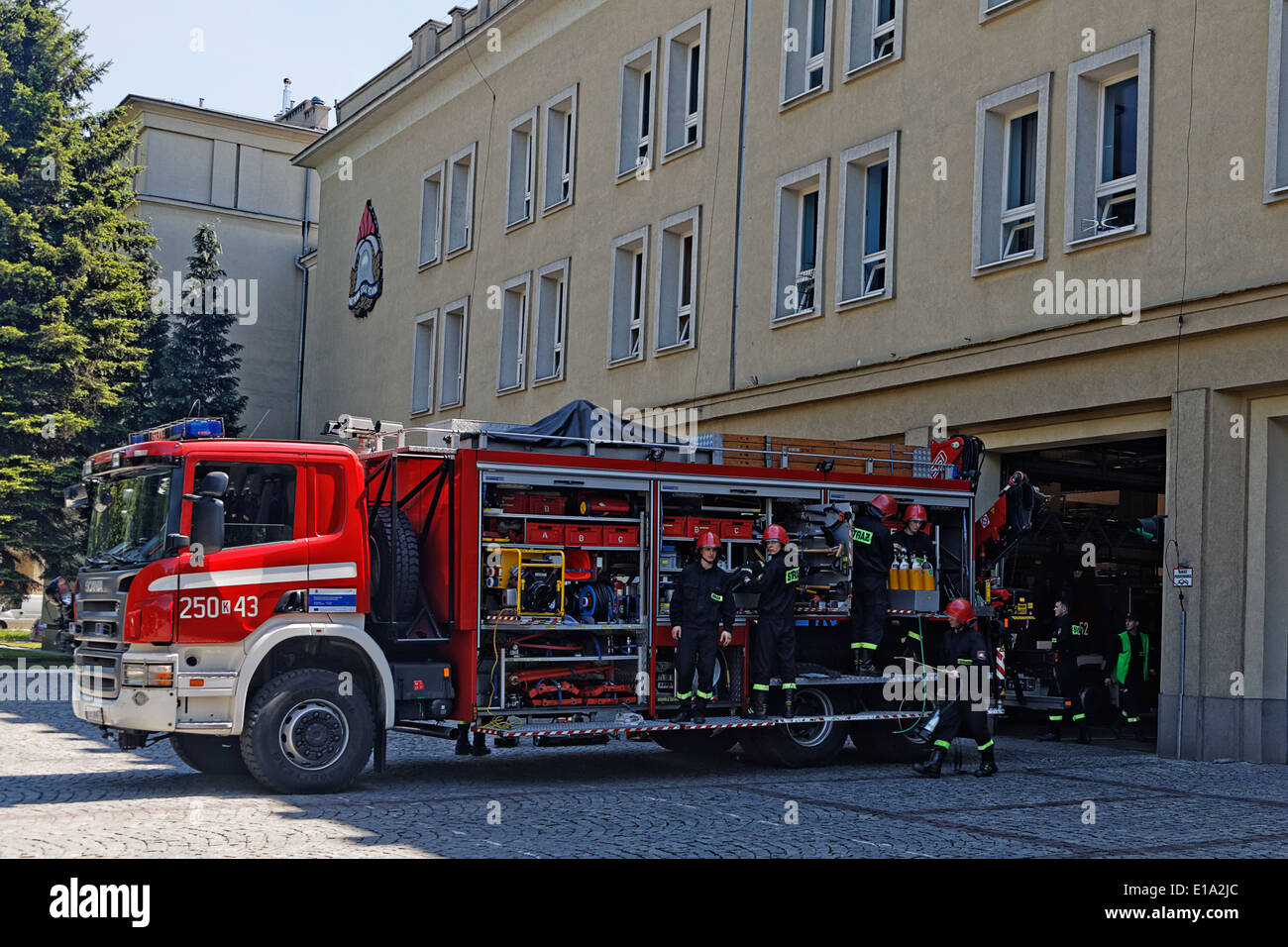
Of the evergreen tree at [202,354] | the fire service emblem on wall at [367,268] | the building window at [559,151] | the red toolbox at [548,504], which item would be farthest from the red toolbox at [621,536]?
the evergreen tree at [202,354]

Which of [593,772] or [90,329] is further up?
[90,329]

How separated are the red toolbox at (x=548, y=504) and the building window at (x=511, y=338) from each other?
16655mm

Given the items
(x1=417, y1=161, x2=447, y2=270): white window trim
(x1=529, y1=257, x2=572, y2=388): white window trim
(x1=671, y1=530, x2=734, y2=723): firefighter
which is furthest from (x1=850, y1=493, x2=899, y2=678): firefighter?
(x1=417, y1=161, x2=447, y2=270): white window trim

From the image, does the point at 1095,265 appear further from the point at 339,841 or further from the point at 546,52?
the point at 546,52

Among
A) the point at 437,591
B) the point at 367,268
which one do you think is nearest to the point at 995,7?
the point at 437,591

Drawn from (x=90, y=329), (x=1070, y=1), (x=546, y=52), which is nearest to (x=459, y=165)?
(x=546, y=52)

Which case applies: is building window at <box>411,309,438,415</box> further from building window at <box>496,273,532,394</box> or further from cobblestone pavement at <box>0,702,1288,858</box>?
cobblestone pavement at <box>0,702,1288,858</box>

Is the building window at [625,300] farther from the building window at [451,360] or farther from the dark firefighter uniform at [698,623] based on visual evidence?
the dark firefighter uniform at [698,623]

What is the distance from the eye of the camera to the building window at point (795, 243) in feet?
72.4

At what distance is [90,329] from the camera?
31.2 meters

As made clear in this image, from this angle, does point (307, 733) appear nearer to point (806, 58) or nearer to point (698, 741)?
point (698, 741)

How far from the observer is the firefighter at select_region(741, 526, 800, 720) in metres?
13.9

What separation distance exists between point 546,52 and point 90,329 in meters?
11.3

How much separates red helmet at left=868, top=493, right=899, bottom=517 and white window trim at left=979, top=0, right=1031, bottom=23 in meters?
7.31
